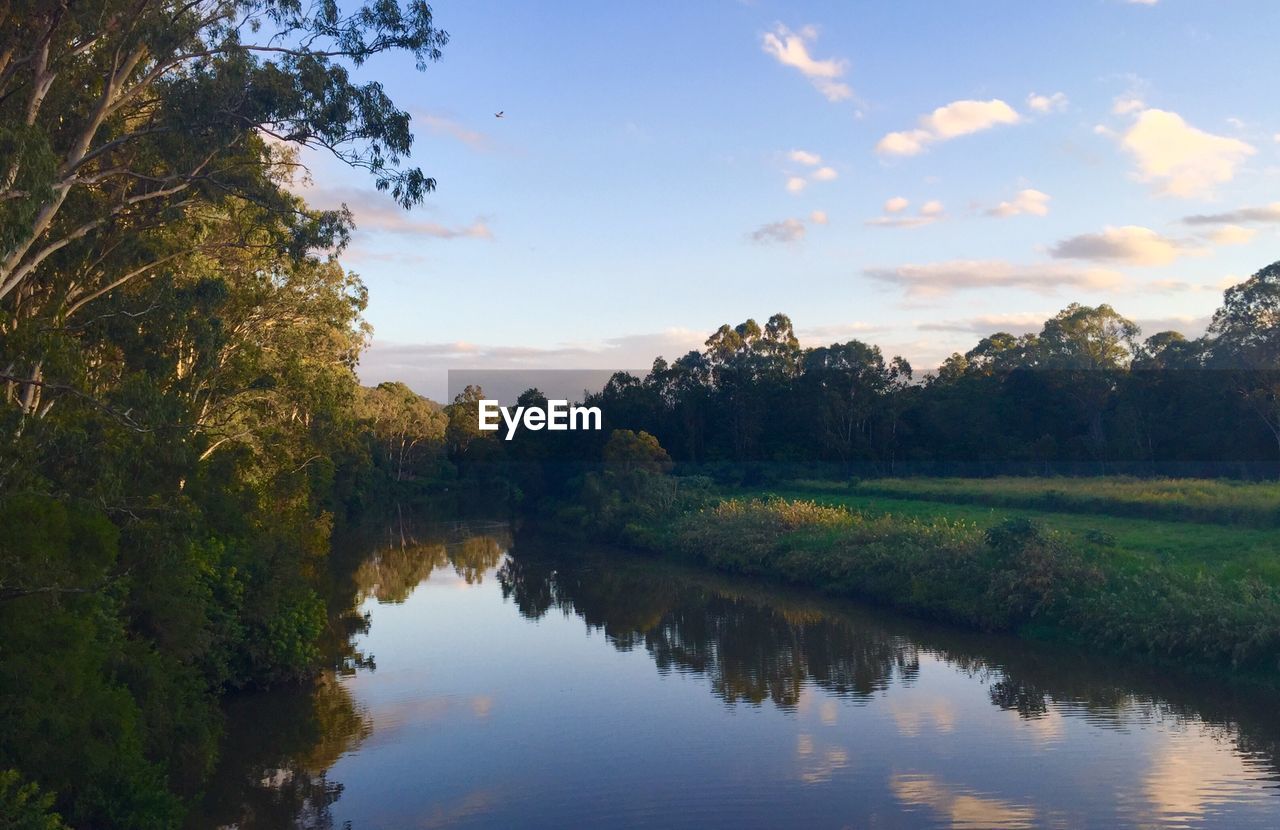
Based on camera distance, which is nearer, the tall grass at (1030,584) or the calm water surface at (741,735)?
the calm water surface at (741,735)

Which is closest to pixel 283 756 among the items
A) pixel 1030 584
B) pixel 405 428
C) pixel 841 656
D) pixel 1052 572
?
pixel 841 656

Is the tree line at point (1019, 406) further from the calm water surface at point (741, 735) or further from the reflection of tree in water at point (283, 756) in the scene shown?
the reflection of tree in water at point (283, 756)

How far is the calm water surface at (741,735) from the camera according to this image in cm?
1493

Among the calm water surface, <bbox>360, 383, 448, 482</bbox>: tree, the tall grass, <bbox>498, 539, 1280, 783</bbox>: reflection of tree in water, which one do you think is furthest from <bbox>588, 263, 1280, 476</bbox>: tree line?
the calm water surface

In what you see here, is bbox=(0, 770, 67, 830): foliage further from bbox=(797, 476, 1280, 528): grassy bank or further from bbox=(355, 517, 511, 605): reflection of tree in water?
bbox=(797, 476, 1280, 528): grassy bank

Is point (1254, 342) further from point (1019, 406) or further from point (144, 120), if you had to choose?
point (144, 120)

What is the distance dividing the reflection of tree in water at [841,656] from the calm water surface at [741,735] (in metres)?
0.09

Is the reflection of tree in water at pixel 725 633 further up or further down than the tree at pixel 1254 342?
further down

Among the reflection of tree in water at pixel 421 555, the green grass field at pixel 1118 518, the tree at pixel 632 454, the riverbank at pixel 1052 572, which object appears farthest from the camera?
the tree at pixel 632 454

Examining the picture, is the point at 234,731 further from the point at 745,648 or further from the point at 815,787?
the point at 745,648

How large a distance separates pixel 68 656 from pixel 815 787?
10355mm

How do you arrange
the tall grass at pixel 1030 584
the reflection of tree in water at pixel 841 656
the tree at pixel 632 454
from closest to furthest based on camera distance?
the reflection of tree in water at pixel 841 656, the tall grass at pixel 1030 584, the tree at pixel 632 454

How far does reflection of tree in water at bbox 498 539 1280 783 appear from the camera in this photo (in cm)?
1936

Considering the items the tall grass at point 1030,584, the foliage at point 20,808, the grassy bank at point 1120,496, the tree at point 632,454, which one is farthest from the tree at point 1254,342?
the foliage at point 20,808
